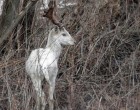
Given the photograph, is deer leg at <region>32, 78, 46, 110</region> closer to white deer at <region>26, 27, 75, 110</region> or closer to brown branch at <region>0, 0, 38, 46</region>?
white deer at <region>26, 27, 75, 110</region>

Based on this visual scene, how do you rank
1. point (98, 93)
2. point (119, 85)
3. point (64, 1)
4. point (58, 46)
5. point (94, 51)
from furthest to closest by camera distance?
point (64, 1) → point (94, 51) → point (119, 85) → point (98, 93) → point (58, 46)

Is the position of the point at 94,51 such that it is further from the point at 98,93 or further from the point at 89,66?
the point at 98,93

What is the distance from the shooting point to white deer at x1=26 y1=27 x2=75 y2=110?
579cm

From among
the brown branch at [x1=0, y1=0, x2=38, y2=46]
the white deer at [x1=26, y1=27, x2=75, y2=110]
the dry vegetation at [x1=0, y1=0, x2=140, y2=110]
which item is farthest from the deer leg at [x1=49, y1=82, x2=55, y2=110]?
the brown branch at [x1=0, y1=0, x2=38, y2=46]

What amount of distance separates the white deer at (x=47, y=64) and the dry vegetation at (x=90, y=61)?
0.63 feet

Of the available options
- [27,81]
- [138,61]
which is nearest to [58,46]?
[27,81]

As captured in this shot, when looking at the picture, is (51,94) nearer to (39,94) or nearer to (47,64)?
(39,94)

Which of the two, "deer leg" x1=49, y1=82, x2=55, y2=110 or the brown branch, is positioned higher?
the brown branch

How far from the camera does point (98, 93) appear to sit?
6629mm

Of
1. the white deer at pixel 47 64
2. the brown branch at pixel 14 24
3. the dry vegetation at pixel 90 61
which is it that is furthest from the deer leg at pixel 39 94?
the brown branch at pixel 14 24

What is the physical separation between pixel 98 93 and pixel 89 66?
3.16ft

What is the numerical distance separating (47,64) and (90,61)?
181cm

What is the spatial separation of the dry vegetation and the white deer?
19cm

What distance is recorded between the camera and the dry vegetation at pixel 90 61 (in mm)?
6289
